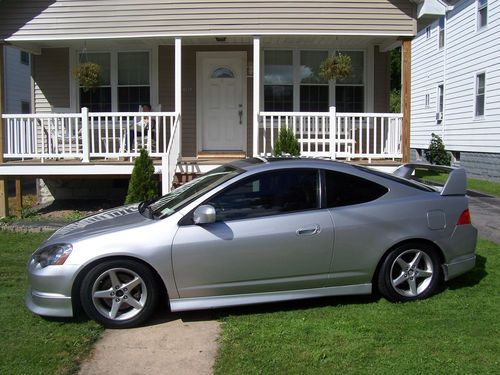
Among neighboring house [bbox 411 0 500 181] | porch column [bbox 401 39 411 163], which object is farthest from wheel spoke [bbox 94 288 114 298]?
neighboring house [bbox 411 0 500 181]

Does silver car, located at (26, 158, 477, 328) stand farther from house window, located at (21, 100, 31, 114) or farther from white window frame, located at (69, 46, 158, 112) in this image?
house window, located at (21, 100, 31, 114)

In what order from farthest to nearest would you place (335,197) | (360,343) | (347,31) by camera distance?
1. (347,31)
2. (335,197)
3. (360,343)

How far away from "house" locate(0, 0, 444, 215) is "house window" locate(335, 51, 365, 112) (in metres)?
0.02

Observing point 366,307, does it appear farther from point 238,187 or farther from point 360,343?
point 238,187

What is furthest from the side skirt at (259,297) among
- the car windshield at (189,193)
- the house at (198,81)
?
the house at (198,81)

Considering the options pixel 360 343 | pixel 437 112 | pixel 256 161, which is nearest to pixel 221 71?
pixel 256 161

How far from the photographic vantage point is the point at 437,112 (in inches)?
854

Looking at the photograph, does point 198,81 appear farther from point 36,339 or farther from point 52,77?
point 36,339

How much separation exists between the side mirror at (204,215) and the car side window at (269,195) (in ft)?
0.60

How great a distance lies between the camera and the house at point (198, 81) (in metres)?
10.9

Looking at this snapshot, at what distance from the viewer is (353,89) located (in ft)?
42.2

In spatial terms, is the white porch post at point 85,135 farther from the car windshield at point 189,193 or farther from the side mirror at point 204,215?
the side mirror at point 204,215

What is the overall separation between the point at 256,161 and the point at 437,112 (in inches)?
702

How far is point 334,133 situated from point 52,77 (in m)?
6.95
